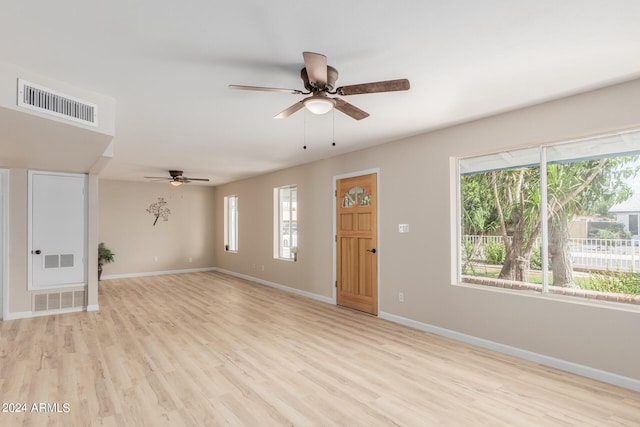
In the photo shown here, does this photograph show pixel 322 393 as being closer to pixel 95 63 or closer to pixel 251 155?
pixel 95 63

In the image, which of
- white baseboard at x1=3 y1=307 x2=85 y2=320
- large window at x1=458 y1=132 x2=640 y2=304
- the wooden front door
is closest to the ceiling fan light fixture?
large window at x1=458 y1=132 x2=640 y2=304

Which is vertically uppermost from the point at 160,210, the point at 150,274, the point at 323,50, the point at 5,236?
the point at 323,50

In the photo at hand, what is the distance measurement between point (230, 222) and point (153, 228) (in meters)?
1.96

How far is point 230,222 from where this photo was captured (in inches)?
377

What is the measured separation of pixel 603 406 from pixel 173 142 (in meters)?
5.24

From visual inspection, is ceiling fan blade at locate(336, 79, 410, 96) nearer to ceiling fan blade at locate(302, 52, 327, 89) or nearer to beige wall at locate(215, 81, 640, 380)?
ceiling fan blade at locate(302, 52, 327, 89)

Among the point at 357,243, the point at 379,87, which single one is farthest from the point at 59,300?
the point at 379,87

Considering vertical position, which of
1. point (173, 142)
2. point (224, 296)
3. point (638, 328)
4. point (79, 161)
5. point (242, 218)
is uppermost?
point (173, 142)

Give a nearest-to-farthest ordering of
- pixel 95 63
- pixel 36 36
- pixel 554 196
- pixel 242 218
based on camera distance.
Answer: pixel 36 36 → pixel 95 63 → pixel 554 196 → pixel 242 218

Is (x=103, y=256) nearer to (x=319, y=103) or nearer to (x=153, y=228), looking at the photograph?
(x=153, y=228)

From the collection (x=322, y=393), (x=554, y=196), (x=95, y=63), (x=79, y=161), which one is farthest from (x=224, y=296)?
(x=554, y=196)

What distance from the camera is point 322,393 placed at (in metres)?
2.74

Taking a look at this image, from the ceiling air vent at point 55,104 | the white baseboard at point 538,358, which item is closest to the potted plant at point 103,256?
the ceiling air vent at point 55,104

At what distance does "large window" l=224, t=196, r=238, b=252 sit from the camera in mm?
9406
